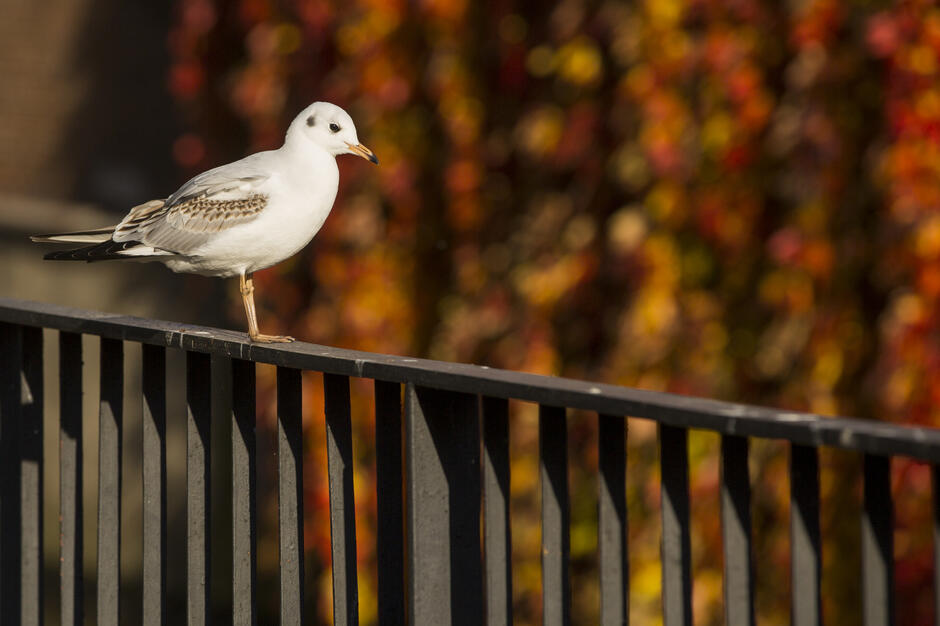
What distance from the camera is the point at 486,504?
68.4 inches

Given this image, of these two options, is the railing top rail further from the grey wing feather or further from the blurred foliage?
the blurred foliage

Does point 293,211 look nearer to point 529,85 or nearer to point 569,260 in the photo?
point 569,260

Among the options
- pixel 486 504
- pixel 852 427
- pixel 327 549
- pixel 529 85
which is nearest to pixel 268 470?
pixel 327 549

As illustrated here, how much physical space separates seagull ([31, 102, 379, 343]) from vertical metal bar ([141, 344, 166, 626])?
0.39 m

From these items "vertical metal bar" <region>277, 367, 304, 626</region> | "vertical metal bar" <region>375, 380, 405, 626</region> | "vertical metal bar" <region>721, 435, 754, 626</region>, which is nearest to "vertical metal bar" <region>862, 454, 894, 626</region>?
"vertical metal bar" <region>721, 435, 754, 626</region>

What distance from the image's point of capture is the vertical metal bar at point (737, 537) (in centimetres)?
144

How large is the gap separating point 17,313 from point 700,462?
2.06 metres

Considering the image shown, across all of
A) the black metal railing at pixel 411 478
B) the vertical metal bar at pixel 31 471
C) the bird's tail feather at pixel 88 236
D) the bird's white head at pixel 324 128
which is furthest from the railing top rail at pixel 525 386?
the bird's white head at pixel 324 128

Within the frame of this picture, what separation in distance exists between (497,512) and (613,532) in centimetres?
19

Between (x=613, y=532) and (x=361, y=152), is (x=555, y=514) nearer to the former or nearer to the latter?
(x=613, y=532)

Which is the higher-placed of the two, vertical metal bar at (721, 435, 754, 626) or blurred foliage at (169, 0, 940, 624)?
blurred foliage at (169, 0, 940, 624)

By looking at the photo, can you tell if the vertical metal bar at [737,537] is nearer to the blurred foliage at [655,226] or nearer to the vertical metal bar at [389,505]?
the vertical metal bar at [389,505]

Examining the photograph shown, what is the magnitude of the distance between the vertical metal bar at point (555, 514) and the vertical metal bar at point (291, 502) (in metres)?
0.50

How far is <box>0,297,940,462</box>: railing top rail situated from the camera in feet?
4.18
